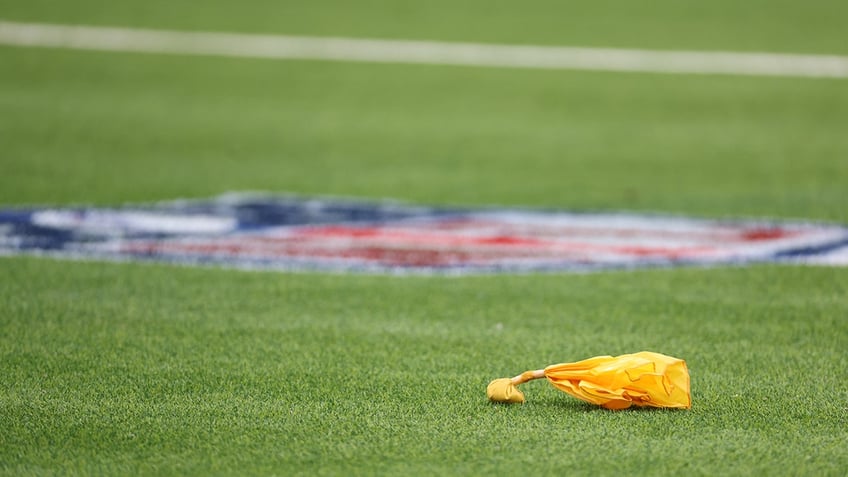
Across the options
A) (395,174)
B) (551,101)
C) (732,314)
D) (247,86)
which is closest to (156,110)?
(247,86)

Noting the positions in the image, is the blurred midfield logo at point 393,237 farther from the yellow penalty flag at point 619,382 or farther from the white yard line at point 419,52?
the white yard line at point 419,52

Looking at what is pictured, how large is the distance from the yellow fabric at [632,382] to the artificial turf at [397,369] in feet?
0.17

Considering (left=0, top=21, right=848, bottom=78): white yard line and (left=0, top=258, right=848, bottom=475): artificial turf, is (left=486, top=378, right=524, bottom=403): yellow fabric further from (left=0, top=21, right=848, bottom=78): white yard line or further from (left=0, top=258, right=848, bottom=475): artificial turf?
(left=0, top=21, right=848, bottom=78): white yard line

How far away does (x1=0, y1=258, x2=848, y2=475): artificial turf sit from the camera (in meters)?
3.53

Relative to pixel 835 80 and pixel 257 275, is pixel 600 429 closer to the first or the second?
pixel 257 275

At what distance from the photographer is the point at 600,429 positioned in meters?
3.74

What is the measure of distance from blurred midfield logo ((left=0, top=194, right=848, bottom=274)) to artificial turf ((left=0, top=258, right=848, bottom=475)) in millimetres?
268

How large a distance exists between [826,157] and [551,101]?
8.78 ft

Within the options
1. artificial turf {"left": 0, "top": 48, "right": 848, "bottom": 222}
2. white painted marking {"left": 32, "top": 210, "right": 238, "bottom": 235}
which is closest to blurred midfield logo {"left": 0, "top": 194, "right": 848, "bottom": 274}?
white painted marking {"left": 32, "top": 210, "right": 238, "bottom": 235}

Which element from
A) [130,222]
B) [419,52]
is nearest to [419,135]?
[130,222]

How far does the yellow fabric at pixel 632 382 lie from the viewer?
12.8 feet

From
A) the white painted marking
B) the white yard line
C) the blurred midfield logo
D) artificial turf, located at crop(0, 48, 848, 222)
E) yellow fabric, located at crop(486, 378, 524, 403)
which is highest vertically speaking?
the white yard line

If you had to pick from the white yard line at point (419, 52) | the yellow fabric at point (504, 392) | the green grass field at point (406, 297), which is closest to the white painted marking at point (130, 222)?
the green grass field at point (406, 297)

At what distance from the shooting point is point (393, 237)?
657cm
